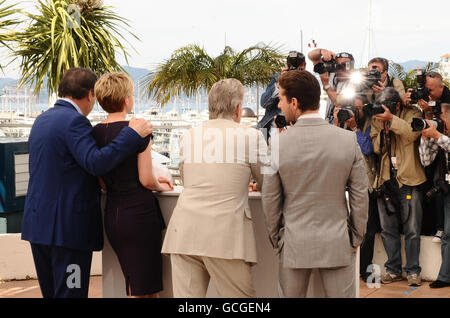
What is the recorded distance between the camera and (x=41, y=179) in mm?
2574

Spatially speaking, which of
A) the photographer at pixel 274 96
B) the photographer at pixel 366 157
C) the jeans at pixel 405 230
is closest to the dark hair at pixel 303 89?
the photographer at pixel 274 96

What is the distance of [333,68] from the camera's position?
4.46m

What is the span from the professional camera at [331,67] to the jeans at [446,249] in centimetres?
136

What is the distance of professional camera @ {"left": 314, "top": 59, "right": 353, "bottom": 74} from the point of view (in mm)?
4406

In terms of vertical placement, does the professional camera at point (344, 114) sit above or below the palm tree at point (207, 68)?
below

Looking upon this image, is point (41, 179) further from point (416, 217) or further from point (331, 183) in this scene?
point (416, 217)

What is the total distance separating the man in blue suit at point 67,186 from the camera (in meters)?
2.51

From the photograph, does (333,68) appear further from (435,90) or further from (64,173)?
(64,173)

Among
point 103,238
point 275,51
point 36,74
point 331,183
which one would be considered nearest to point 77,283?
point 103,238

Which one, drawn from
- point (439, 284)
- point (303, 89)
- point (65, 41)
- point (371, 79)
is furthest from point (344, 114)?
point (65, 41)

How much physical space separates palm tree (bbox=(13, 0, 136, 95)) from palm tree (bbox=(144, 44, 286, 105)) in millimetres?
5017

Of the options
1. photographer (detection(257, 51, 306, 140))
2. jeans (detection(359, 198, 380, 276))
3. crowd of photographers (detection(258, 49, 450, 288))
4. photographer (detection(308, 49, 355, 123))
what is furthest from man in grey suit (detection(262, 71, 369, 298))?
jeans (detection(359, 198, 380, 276))

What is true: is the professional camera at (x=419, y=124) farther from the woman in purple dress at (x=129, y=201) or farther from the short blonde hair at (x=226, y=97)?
the woman in purple dress at (x=129, y=201)

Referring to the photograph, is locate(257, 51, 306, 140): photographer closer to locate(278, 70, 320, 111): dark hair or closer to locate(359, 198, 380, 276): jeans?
locate(359, 198, 380, 276): jeans
